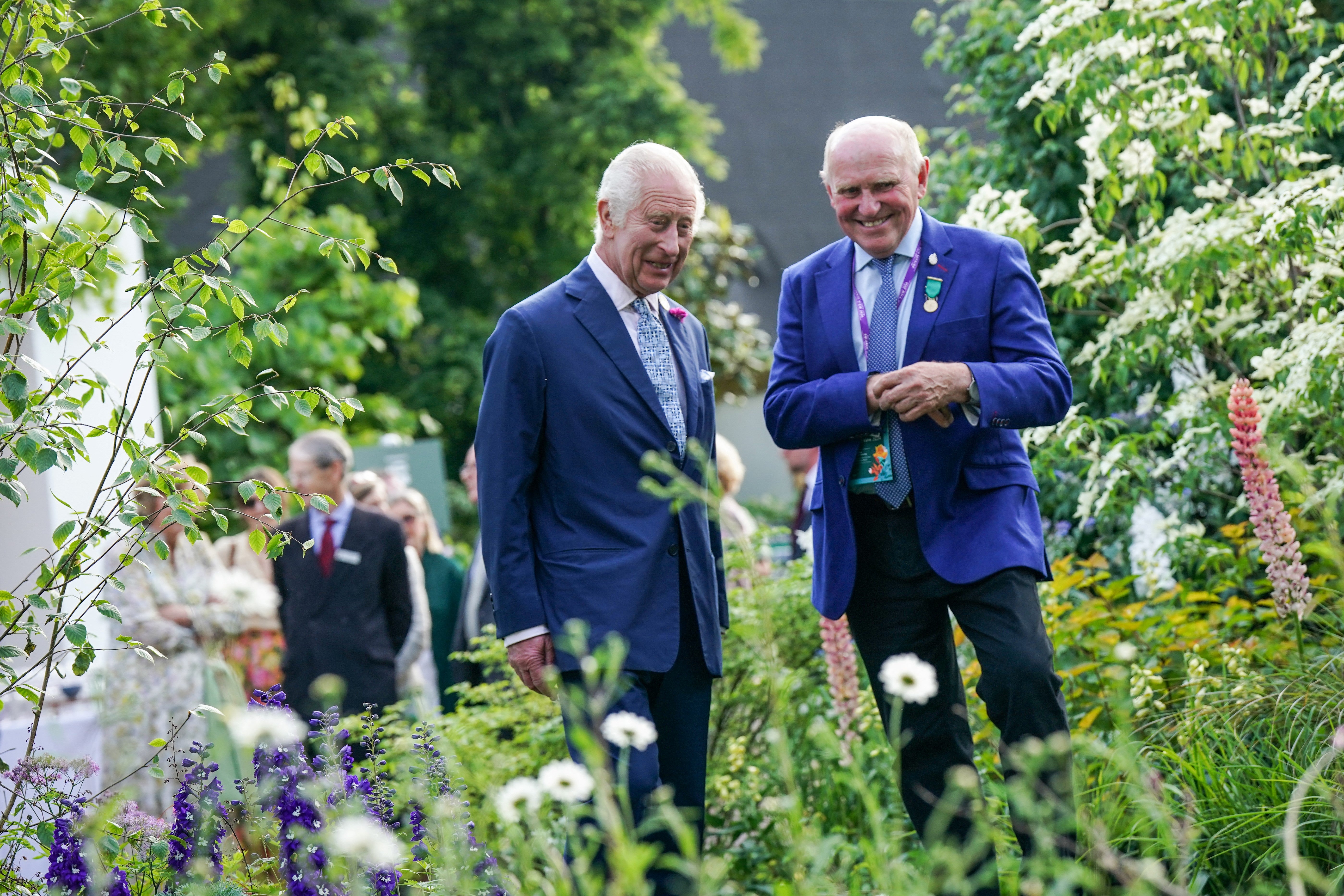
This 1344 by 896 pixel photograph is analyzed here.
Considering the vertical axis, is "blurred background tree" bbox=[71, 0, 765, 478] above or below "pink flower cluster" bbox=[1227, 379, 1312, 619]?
above

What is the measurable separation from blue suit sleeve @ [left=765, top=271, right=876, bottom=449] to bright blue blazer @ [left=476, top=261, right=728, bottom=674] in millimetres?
259

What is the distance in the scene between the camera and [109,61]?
14.7 metres

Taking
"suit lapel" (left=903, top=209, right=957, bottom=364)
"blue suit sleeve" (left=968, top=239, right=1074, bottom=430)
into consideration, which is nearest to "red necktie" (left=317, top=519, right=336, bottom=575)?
"suit lapel" (left=903, top=209, right=957, bottom=364)

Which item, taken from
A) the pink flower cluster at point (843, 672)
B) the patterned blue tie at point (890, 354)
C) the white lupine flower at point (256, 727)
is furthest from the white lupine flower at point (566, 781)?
the pink flower cluster at point (843, 672)

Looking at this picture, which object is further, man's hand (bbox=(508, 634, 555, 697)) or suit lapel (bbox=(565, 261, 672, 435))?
suit lapel (bbox=(565, 261, 672, 435))

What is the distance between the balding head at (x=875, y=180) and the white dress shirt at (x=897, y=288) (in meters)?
0.02

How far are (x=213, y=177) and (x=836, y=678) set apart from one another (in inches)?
677

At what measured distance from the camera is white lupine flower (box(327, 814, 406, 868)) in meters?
1.54

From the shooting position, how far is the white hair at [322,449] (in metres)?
5.96

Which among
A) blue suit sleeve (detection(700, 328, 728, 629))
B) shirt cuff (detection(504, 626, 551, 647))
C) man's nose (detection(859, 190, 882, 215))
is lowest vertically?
shirt cuff (detection(504, 626, 551, 647))

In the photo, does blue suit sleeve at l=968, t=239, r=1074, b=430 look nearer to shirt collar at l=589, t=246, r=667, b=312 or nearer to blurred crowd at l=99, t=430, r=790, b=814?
shirt collar at l=589, t=246, r=667, b=312

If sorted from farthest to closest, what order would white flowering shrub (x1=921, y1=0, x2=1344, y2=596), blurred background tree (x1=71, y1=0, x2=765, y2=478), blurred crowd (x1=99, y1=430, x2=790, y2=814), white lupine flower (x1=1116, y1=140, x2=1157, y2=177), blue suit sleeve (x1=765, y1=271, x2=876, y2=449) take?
blurred background tree (x1=71, y1=0, x2=765, y2=478) → blurred crowd (x1=99, y1=430, x2=790, y2=814) → white lupine flower (x1=1116, y1=140, x2=1157, y2=177) → white flowering shrub (x1=921, y1=0, x2=1344, y2=596) → blue suit sleeve (x1=765, y1=271, x2=876, y2=449)

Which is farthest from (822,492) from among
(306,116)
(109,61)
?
(109,61)

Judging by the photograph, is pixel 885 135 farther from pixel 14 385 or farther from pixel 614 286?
pixel 14 385
